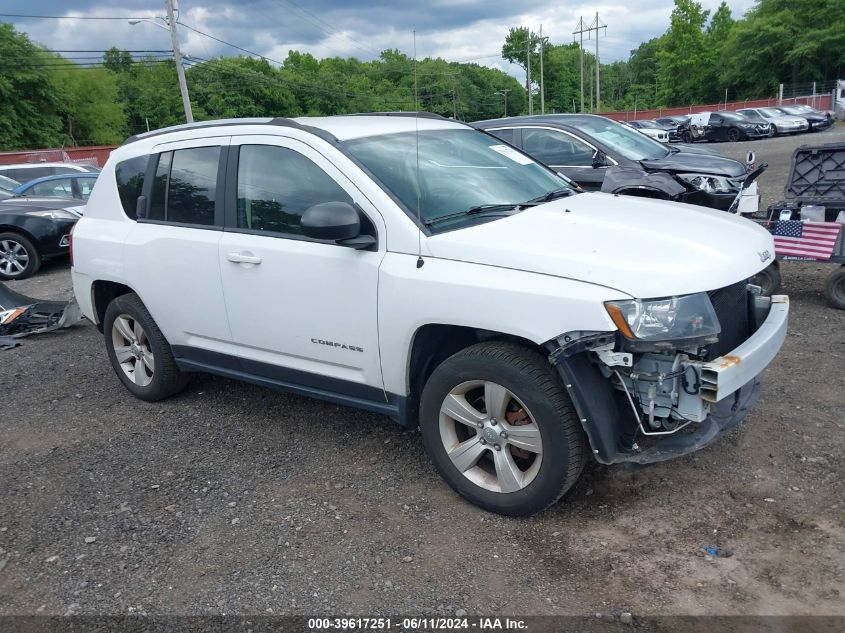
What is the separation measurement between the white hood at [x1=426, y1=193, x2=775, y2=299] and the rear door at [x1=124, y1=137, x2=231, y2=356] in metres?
1.61

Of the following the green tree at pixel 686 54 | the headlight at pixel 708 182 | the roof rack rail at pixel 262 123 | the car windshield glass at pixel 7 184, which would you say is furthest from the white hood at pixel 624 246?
the green tree at pixel 686 54

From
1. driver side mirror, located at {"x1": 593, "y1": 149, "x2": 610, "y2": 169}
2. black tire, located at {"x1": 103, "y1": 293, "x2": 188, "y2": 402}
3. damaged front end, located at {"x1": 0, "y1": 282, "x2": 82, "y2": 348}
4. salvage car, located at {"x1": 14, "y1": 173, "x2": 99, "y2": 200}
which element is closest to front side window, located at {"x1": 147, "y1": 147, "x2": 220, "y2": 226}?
black tire, located at {"x1": 103, "y1": 293, "x2": 188, "y2": 402}

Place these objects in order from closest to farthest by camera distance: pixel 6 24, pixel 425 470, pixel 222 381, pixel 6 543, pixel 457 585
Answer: pixel 457 585, pixel 6 543, pixel 425 470, pixel 222 381, pixel 6 24

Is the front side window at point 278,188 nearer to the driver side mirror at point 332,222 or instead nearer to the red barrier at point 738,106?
the driver side mirror at point 332,222

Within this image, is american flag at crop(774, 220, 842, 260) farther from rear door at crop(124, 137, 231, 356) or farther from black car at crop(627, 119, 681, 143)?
black car at crop(627, 119, 681, 143)

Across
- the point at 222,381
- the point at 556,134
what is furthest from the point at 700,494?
the point at 556,134

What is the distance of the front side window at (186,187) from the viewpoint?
4309 mm

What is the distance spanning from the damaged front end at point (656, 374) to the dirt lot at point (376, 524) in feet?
→ 1.43

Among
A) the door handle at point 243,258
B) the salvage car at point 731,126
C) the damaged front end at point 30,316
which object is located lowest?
the damaged front end at point 30,316

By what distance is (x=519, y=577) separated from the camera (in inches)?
116

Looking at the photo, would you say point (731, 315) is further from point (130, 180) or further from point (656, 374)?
point (130, 180)

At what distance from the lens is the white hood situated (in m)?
2.92

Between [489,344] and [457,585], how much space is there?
106 cm

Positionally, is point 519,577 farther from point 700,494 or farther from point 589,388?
point 700,494
